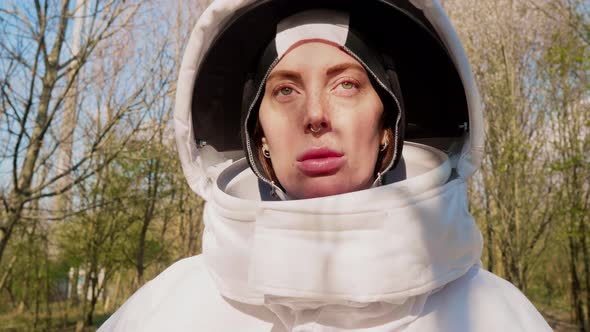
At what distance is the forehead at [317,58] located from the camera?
1213mm

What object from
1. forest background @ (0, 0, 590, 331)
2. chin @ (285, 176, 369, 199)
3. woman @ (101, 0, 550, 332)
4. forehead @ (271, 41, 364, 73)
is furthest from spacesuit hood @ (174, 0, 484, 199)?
forest background @ (0, 0, 590, 331)

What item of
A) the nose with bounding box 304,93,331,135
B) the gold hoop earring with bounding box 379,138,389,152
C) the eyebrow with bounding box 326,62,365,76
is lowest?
the gold hoop earring with bounding box 379,138,389,152

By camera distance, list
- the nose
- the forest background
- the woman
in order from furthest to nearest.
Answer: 1. the forest background
2. the nose
3. the woman

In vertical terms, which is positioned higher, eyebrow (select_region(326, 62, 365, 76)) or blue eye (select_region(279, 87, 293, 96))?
eyebrow (select_region(326, 62, 365, 76))

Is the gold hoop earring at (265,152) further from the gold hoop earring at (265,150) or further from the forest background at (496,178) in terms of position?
the forest background at (496,178)

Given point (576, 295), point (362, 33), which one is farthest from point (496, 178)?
point (362, 33)

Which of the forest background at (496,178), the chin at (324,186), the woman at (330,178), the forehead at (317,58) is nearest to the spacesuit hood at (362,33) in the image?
the woman at (330,178)

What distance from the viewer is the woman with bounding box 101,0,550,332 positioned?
3.24 feet

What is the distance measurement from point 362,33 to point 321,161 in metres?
0.43

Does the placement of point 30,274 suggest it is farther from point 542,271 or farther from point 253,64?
point 542,271

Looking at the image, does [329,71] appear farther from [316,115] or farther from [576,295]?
[576,295]

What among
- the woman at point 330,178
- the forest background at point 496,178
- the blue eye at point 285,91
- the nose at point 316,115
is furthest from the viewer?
the forest background at point 496,178

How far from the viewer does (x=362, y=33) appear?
53.6 inches

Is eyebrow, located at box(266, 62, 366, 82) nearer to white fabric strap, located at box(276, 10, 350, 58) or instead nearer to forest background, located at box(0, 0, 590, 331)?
→ white fabric strap, located at box(276, 10, 350, 58)
